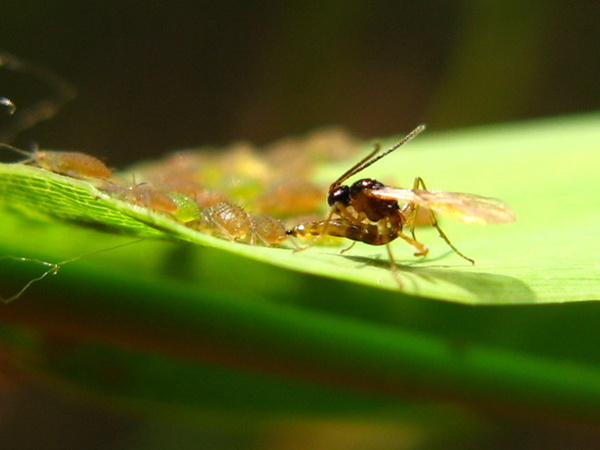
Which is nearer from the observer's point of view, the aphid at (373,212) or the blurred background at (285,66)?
the aphid at (373,212)

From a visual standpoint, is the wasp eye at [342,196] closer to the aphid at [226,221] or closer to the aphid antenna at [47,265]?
the aphid at [226,221]

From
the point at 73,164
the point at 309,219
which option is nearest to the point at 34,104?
the point at 73,164

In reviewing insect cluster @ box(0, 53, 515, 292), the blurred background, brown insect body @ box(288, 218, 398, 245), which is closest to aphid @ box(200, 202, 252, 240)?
insect cluster @ box(0, 53, 515, 292)

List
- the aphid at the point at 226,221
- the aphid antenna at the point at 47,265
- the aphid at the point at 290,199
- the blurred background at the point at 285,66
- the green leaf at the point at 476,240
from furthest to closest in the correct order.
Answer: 1. the blurred background at the point at 285,66
2. the aphid at the point at 290,199
3. the aphid at the point at 226,221
4. the aphid antenna at the point at 47,265
5. the green leaf at the point at 476,240

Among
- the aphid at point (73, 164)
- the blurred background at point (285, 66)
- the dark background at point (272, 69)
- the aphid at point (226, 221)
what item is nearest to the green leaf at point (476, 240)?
the aphid at point (226, 221)

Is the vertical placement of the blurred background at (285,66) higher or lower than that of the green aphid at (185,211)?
higher

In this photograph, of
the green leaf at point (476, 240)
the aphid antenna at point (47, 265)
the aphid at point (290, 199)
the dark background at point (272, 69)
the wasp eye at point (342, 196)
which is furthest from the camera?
the dark background at point (272, 69)
